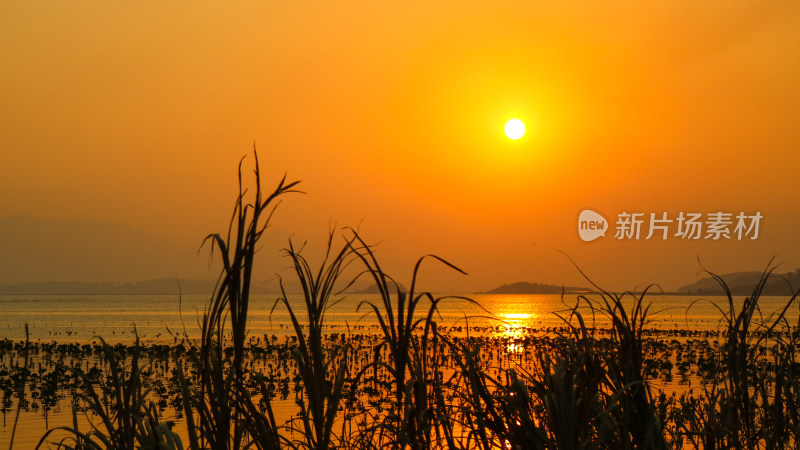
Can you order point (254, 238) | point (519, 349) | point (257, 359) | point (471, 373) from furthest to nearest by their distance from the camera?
point (519, 349) < point (257, 359) < point (471, 373) < point (254, 238)

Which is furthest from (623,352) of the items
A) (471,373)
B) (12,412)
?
(12,412)

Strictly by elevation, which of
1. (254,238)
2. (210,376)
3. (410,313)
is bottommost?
(210,376)

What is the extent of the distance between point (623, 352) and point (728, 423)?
3.92 feet

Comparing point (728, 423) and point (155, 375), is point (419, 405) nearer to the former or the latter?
point (728, 423)

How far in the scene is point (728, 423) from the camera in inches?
160

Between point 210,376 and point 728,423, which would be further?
point 728,423

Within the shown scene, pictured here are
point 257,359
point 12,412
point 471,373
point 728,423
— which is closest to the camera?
point 471,373

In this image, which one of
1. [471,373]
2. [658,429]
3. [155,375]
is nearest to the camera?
[471,373]

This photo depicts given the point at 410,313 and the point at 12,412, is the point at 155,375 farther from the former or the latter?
the point at 410,313

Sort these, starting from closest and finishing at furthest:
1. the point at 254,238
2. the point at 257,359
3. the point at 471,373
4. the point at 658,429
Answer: the point at 254,238 < the point at 471,373 < the point at 658,429 < the point at 257,359

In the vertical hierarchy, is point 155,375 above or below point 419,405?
below

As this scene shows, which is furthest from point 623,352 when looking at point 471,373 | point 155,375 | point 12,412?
point 155,375

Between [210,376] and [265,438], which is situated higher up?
[210,376]

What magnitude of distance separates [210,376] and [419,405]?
0.82 meters
